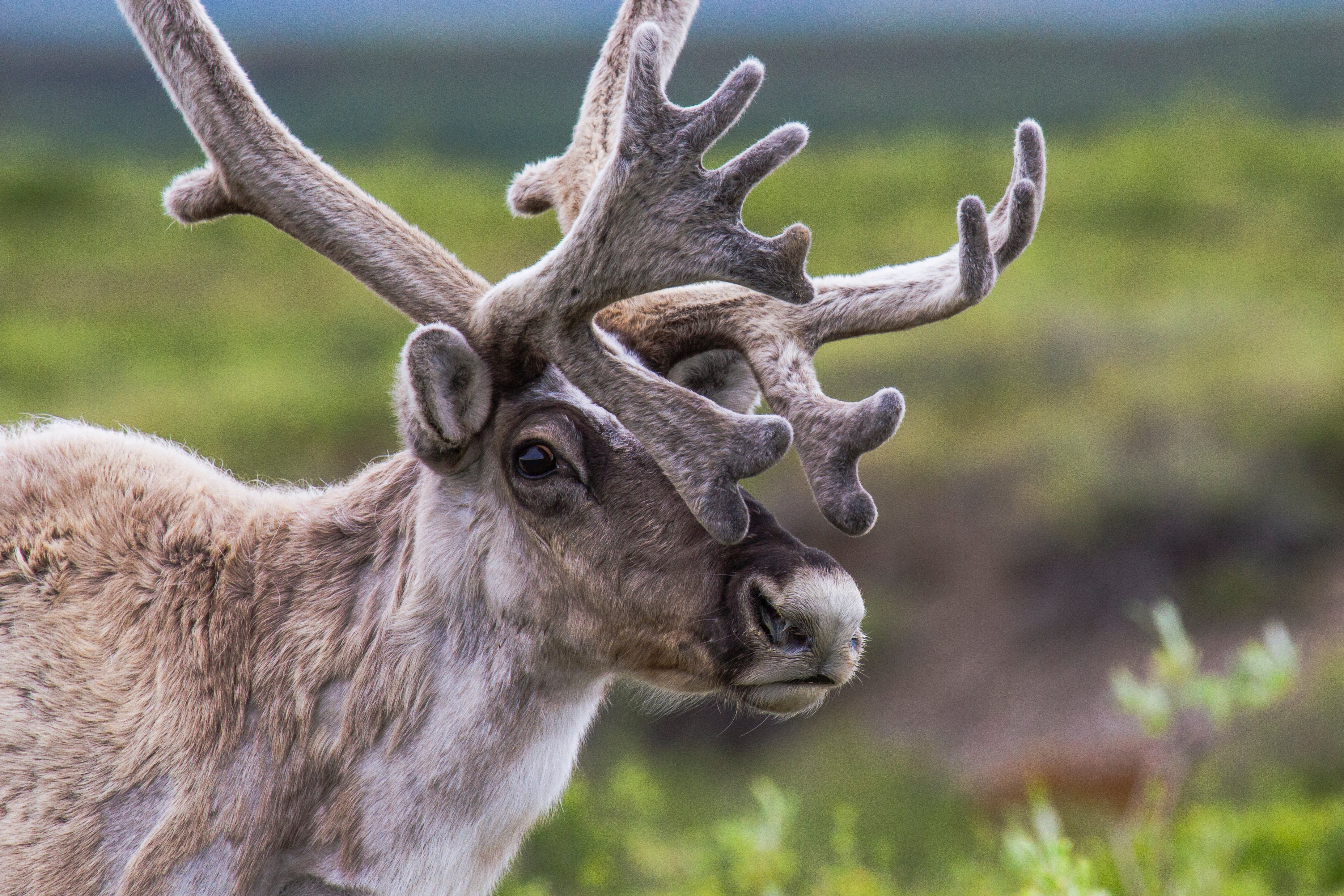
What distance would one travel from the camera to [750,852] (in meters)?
5.52

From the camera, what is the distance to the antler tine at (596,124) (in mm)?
4188

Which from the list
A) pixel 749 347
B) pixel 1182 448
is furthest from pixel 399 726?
pixel 1182 448

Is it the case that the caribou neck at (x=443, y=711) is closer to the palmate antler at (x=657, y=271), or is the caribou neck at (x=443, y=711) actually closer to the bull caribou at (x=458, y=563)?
the bull caribou at (x=458, y=563)

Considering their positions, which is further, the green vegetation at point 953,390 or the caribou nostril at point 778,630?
the green vegetation at point 953,390

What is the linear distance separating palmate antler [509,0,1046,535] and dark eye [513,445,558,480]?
0.41m

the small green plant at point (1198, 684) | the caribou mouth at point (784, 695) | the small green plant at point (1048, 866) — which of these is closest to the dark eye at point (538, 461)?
the caribou mouth at point (784, 695)

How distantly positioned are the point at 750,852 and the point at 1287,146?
106 feet

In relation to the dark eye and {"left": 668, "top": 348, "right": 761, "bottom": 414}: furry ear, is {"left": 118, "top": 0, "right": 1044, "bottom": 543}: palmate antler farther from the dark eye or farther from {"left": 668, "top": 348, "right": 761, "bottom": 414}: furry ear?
the dark eye

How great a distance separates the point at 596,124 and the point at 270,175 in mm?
1233

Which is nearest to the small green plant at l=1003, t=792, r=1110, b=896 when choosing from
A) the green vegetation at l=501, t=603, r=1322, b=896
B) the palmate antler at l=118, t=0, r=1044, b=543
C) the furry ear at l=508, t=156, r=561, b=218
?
the green vegetation at l=501, t=603, r=1322, b=896

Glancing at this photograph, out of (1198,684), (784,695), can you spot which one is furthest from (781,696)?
(1198,684)

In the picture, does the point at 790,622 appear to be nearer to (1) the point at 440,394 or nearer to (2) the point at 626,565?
(2) the point at 626,565

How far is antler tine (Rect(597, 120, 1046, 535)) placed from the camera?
10.5 feet

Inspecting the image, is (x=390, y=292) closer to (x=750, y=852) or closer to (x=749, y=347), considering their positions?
(x=749, y=347)
